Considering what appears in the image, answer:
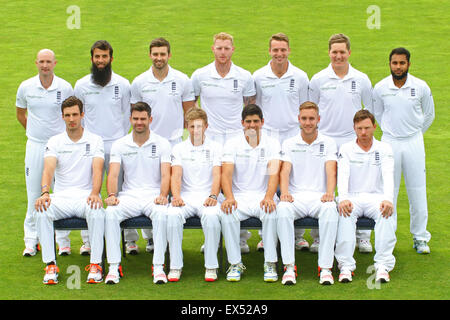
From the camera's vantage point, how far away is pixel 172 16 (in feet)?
71.5

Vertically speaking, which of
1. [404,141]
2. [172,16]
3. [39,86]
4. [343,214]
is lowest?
[343,214]

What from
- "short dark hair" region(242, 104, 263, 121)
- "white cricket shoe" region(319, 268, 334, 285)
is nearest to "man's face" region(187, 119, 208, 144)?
"short dark hair" region(242, 104, 263, 121)

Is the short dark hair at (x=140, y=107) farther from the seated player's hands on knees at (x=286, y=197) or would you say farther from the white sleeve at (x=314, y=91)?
the white sleeve at (x=314, y=91)

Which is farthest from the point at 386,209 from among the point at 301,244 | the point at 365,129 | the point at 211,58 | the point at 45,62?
the point at 211,58

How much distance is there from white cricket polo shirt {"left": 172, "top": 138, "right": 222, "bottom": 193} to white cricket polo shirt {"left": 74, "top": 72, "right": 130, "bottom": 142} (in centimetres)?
93

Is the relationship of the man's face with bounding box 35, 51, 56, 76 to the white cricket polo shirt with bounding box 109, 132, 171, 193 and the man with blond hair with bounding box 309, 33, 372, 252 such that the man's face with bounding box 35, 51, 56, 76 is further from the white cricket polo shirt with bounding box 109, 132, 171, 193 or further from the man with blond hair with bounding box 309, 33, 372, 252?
the man with blond hair with bounding box 309, 33, 372, 252

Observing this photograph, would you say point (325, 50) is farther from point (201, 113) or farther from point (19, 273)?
point (19, 273)

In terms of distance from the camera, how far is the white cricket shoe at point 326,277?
9.59 metres

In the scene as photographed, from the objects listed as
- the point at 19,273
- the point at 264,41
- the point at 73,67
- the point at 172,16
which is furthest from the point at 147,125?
the point at 172,16

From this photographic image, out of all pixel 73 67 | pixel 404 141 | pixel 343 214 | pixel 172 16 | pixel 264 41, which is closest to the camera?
pixel 343 214

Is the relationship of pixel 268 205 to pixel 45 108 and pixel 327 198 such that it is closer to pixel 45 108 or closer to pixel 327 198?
pixel 327 198

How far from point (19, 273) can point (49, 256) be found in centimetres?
51

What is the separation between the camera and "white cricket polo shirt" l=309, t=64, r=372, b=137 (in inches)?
420

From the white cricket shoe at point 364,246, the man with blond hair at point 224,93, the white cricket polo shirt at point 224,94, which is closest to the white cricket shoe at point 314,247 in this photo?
the white cricket shoe at point 364,246
